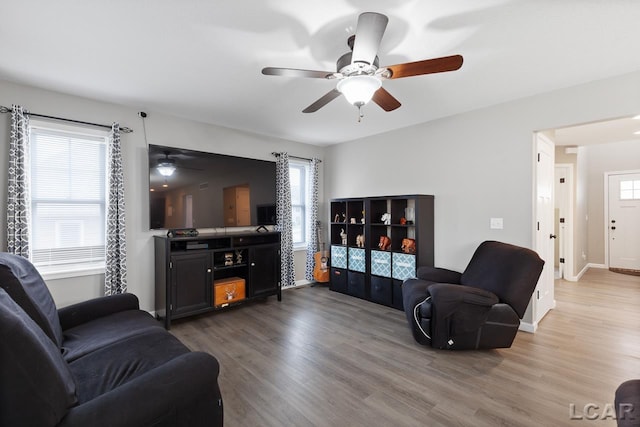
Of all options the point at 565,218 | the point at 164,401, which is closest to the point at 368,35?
the point at 164,401

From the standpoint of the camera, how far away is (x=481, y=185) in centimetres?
A: 347

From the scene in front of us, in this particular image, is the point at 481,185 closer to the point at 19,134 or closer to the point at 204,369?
the point at 204,369

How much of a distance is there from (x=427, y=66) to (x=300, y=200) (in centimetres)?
366

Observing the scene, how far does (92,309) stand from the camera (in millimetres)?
2262

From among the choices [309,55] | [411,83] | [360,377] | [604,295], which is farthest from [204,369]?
[604,295]

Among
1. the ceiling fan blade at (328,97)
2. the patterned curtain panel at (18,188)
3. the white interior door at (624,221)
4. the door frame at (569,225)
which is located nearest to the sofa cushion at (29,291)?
the patterned curtain panel at (18,188)

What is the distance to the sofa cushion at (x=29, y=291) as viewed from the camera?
60.8 inches

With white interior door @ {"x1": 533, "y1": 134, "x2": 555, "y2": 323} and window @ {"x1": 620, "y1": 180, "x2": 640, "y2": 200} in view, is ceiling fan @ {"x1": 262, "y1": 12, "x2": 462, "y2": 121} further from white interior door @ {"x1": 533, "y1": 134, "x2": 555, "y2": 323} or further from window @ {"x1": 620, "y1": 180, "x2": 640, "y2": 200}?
window @ {"x1": 620, "y1": 180, "x2": 640, "y2": 200}

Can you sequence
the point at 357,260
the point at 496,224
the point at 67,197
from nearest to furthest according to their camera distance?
the point at 67,197, the point at 496,224, the point at 357,260

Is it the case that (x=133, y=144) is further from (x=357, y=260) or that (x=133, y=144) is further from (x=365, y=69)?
(x=357, y=260)

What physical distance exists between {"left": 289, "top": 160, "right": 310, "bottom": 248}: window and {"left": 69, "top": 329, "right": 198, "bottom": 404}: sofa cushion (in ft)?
10.9

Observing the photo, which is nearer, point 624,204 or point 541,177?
point 541,177

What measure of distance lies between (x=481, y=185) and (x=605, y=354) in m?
1.95

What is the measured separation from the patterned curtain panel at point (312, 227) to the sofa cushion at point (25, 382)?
4119 mm
